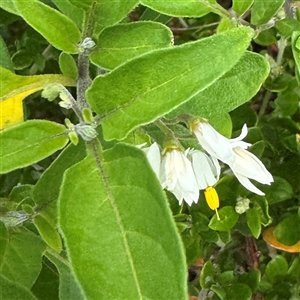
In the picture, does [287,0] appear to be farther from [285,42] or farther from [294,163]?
[294,163]

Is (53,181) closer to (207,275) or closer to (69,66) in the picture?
(69,66)

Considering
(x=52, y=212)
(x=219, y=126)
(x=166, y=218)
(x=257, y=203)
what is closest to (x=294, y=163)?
(x=257, y=203)

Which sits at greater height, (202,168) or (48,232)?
(202,168)

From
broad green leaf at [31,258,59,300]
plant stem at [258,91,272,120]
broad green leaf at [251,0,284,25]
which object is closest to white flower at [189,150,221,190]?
broad green leaf at [251,0,284,25]

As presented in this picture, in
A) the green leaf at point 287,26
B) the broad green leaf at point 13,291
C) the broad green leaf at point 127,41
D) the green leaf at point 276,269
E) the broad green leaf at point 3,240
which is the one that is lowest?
the green leaf at point 276,269

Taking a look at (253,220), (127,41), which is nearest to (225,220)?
(253,220)

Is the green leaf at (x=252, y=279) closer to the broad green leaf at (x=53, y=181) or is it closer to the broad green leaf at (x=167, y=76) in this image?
the broad green leaf at (x=53, y=181)

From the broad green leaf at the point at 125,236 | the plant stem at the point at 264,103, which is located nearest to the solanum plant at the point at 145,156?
the broad green leaf at the point at 125,236
